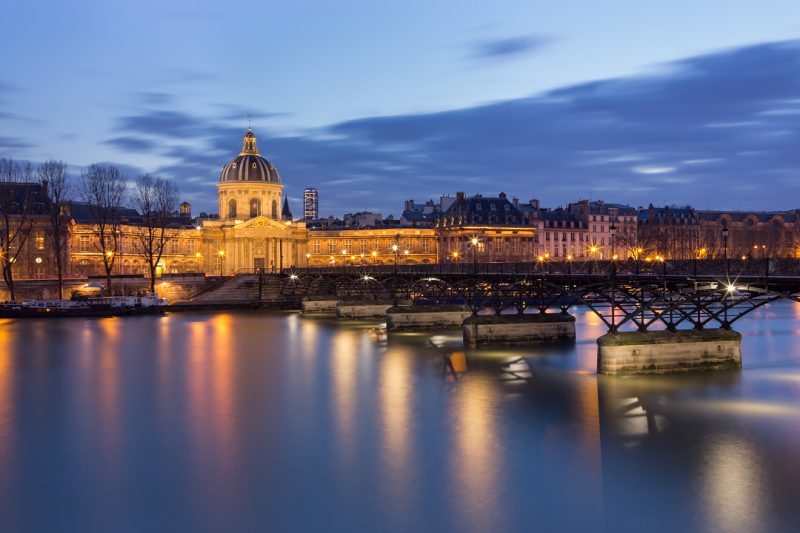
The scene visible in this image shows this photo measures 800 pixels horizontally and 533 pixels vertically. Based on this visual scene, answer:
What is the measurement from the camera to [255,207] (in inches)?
6083

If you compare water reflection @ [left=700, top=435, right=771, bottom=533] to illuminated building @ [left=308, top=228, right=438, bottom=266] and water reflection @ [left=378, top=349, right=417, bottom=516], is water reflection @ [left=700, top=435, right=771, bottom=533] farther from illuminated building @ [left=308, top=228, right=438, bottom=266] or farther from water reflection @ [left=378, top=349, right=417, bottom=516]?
illuminated building @ [left=308, top=228, right=438, bottom=266]

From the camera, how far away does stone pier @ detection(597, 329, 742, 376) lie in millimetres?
39438

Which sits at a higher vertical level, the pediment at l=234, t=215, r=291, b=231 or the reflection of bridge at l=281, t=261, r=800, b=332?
the pediment at l=234, t=215, r=291, b=231

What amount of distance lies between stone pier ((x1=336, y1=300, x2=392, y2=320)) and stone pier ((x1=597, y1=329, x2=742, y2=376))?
49872mm

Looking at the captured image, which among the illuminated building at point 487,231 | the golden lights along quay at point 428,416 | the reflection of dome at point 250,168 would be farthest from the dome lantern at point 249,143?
the golden lights along quay at point 428,416

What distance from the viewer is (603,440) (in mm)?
28359

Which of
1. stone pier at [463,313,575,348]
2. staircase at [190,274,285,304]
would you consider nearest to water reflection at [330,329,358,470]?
stone pier at [463,313,575,348]

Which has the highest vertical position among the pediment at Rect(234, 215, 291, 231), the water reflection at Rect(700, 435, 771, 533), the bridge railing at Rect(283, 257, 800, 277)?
the pediment at Rect(234, 215, 291, 231)

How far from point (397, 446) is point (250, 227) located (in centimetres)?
12259

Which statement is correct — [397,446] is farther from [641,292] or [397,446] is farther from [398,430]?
[641,292]

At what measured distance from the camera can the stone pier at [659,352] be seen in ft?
129

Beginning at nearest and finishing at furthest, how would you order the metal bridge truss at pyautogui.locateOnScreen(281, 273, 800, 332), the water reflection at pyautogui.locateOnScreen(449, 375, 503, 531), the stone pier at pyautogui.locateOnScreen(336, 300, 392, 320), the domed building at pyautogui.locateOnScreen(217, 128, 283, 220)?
the water reflection at pyautogui.locateOnScreen(449, 375, 503, 531) < the metal bridge truss at pyautogui.locateOnScreen(281, 273, 800, 332) < the stone pier at pyautogui.locateOnScreen(336, 300, 392, 320) < the domed building at pyautogui.locateOnScreen(217, 128, 283, 220)

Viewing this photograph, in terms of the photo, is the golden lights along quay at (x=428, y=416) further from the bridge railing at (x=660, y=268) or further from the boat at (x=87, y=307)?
the boat at (x=87, y=307)

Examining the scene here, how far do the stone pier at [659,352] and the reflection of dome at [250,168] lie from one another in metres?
122
